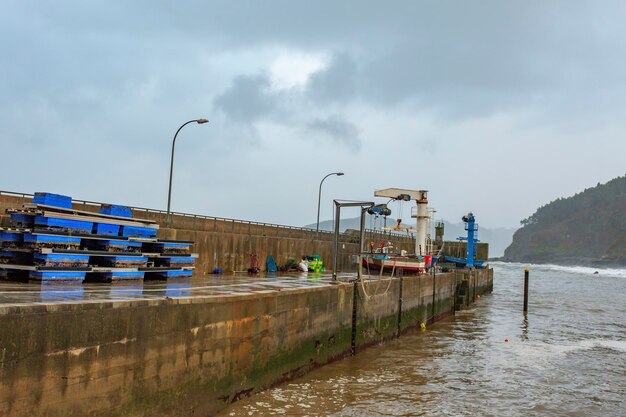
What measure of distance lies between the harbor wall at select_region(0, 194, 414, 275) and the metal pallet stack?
9.52 feet

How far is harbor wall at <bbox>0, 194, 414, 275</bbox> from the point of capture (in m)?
21.4

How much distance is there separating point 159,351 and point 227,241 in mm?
15821

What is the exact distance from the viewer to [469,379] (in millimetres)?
14969

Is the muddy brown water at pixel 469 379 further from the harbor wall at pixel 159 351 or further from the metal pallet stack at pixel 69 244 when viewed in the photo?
the metal pallet stack at pixel 69 244

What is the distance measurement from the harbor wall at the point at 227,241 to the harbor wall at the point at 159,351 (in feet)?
28.3

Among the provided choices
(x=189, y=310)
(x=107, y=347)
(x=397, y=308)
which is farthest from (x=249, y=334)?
(x=397, y=308)

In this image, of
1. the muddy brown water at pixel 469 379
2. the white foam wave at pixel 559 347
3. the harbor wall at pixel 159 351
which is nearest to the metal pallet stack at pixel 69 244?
the harbor wall at pixel 159 351

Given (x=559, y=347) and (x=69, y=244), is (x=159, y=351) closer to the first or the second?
(x=69, y=244)

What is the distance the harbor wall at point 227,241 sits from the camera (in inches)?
841

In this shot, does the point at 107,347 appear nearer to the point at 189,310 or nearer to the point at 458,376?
the point at 189,310

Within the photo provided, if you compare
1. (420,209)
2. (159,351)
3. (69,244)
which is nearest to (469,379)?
(159,351)

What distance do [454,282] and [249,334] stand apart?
85.8 ft

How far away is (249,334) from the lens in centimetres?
1111

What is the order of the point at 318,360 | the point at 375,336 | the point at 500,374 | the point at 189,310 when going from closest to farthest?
1. the point at 189,310
2. the point at 318,360
3. the point at 500,374
4. the point at 375,336
